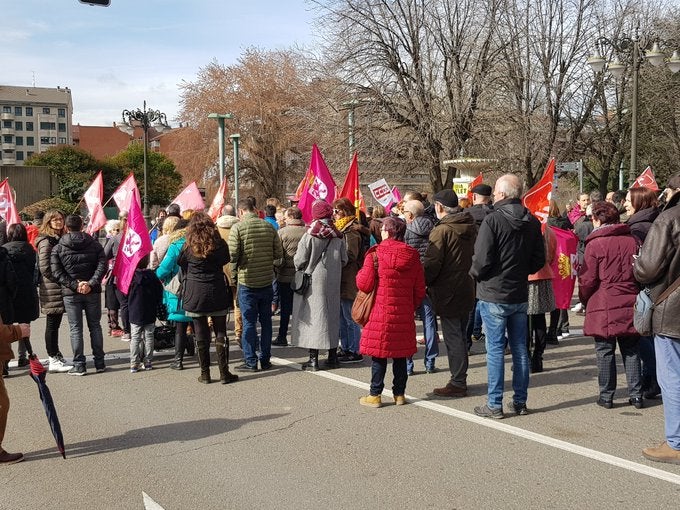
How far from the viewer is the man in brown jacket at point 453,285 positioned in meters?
7.02

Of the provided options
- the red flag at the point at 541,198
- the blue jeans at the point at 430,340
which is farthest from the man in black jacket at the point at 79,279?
the red flag at the point at 541,198

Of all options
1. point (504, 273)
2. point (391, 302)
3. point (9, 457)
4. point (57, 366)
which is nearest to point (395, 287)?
point (391, 302)

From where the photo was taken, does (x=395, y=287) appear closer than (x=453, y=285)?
Yes

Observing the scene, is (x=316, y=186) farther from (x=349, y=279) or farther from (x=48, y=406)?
(x=48, y=406)

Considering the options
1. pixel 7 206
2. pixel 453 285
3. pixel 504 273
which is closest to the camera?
pixel 504 273

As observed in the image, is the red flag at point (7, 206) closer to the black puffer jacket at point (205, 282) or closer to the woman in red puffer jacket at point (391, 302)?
the black puffer jacket at point (205, 282)

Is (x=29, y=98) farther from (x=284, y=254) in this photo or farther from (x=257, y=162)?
(x=284, y=254)

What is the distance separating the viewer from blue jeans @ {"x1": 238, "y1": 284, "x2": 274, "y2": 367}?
825 cm

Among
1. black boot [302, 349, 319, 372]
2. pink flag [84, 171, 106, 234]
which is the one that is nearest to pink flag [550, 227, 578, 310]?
black boot [302, 349, 319, 372]

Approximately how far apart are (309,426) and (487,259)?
2.04 m

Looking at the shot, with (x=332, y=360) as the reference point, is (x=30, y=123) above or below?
above

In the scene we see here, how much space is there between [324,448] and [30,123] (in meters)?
139

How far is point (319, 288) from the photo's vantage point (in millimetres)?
8117

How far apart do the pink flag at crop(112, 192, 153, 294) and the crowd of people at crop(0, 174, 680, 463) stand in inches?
8.0
